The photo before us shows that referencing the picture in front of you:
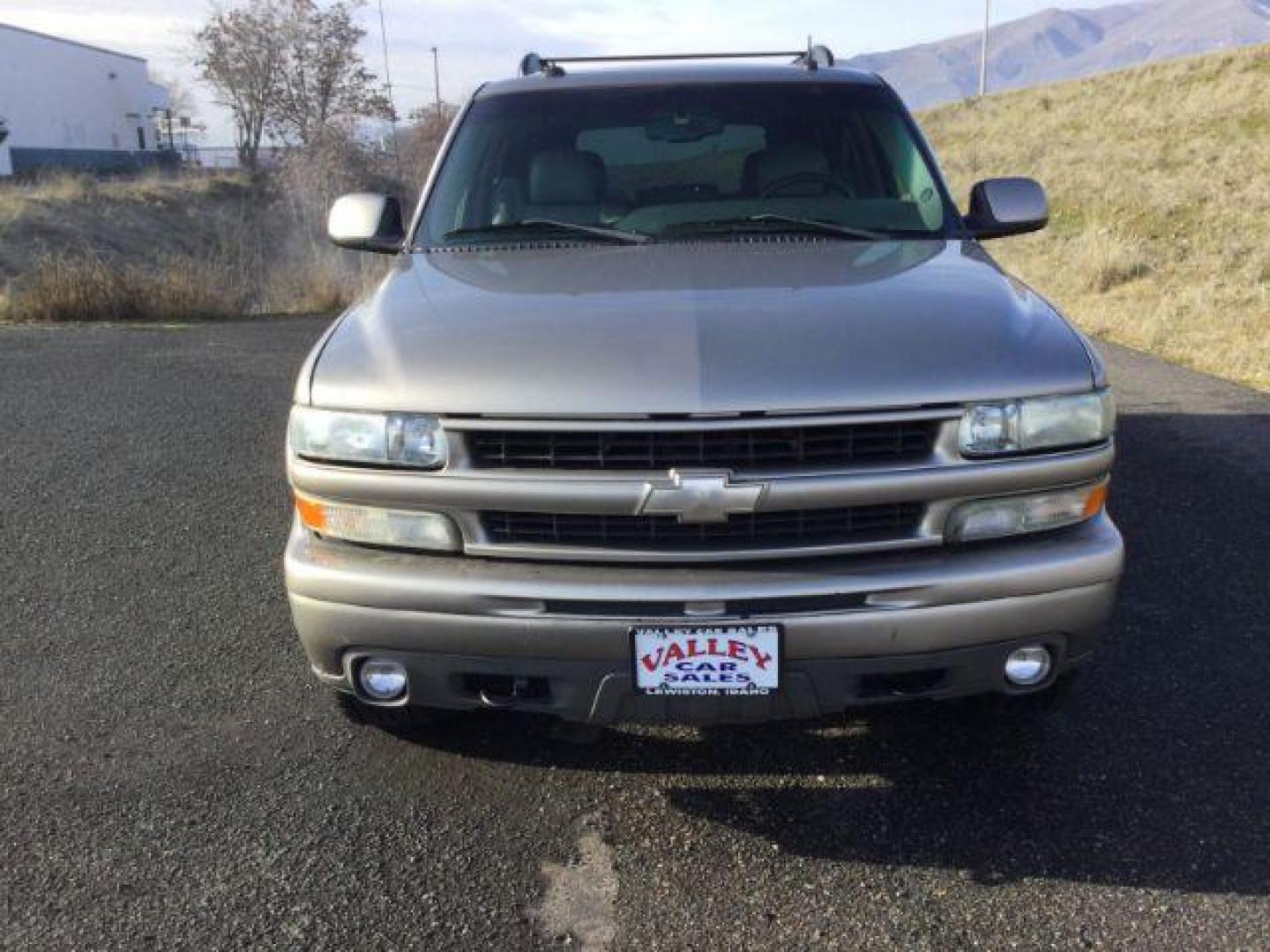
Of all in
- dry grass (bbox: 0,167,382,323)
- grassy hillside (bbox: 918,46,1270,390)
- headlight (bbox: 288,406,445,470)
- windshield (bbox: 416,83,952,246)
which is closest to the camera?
headlight (bbox: 288,406,445,470)

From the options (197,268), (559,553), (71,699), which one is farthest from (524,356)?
(197,268)

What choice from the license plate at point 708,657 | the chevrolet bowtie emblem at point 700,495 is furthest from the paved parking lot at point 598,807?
the chevrolet bowtie emblem at point 700,495

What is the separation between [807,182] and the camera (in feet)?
12.1

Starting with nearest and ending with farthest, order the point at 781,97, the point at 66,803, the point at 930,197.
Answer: the point at 66,803 < the point at 930,197 < the point at 781,97

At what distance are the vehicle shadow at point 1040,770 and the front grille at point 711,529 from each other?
77cm

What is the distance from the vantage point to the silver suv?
2277mm

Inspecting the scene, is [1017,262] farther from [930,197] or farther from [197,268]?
[930,197]

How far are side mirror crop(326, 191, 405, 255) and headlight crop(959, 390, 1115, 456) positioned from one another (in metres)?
2.17

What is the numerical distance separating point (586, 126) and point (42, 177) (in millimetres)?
41178

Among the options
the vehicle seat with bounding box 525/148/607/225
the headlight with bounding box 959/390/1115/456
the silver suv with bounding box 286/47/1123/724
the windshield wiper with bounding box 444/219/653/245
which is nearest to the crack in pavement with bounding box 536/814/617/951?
the silver suv with bounding box 286/47/1123/724

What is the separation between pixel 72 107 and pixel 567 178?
2588 inches

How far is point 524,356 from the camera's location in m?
2.41

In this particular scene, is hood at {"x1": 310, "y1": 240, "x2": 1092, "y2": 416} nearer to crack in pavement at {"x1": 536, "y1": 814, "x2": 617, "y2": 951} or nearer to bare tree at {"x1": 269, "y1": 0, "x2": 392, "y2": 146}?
crack in pavement at {"x1": 536, "y1": 814, "x2": 617, "y2": 951}

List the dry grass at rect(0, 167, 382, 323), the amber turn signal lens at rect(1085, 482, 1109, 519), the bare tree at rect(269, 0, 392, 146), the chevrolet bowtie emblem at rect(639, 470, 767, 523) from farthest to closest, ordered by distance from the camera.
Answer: the bare tree at rect(269, 0, 392, 146) → the dry grass at rect(0, 167, 382, 323) → the amber turn signal lens at rect(1085, 482, 1109, 519) → the chevrolet bowtie emblem at rect(639, 470, 767, 523)
